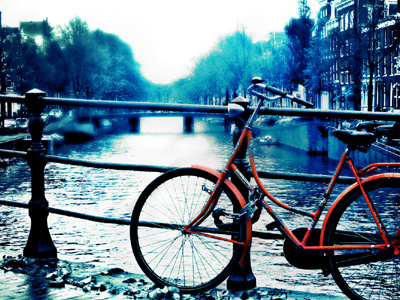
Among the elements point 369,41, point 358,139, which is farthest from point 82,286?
point 369,41

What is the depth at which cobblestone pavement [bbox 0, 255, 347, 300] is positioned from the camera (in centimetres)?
282

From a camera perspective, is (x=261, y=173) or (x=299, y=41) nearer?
(x=261, y=173)

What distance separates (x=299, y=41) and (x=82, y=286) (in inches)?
2224

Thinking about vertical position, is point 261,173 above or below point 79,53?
below

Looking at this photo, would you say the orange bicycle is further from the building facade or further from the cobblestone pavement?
the building facade

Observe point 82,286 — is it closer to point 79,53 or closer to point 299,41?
point 79,53

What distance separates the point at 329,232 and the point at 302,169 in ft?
98.1

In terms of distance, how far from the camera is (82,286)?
304 centimetres

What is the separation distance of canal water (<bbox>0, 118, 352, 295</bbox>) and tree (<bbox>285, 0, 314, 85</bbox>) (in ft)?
29.2

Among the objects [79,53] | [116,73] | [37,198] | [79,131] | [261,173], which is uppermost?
[79,53]

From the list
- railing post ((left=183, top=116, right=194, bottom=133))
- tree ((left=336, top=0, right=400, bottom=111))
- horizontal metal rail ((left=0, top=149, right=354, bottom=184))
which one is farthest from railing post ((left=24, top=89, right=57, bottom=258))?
railing post ((left=183, top=116, right=194, bottom=133))

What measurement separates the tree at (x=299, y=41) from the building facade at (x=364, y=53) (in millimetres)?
1694

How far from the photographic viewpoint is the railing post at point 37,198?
3.50 m

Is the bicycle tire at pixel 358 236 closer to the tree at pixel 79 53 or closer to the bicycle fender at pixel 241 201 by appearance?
the bicycle fender at pixel 241 201
